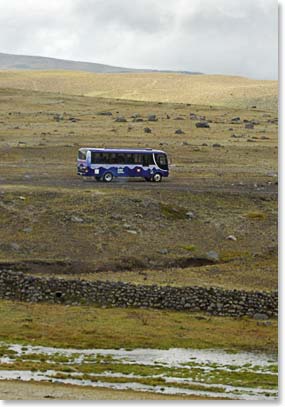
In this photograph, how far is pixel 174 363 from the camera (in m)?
28.6

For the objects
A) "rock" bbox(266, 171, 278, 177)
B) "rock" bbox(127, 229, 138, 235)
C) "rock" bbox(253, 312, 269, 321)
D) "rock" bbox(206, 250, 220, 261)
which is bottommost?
"rock" bbox(253, 312, 269, 321)

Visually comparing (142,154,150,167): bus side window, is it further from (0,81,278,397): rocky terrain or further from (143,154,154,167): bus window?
(0,81,278,397): rocky terrain

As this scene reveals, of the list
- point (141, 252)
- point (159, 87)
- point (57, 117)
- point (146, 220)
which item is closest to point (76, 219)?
point (146, 220)

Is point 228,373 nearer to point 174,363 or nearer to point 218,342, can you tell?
point 174,363

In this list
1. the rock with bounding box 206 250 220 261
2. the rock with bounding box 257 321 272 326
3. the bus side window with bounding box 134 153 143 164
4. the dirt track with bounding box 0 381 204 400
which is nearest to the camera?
the dirt track with bounding box 0 381 204 400

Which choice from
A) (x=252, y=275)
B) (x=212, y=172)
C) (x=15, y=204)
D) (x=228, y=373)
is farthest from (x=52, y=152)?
(x=228, y=373)

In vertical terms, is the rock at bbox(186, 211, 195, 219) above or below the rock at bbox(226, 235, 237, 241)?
above

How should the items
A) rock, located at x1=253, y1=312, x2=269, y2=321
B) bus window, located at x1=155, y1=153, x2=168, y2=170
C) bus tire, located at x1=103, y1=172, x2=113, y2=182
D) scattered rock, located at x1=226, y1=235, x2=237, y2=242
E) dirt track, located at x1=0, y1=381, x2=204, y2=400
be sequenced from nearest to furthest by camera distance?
1. dirt track, located at x1=0, y1=381, x2=204, y2=400
2. rock, located at x1=253, y1=312, x2=269, y2=321
3. scattered rock, located at x1=226, y1=235, x2=237, y2=242
4. bus tire, located at x1=103, y1=172, x2=113, y2=182
5. bus window, located at x1=155, y1=153, x2=168, y2=170

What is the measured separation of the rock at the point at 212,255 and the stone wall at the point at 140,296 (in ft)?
19.6

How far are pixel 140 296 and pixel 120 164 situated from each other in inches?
733

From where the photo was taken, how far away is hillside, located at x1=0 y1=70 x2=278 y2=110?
142m

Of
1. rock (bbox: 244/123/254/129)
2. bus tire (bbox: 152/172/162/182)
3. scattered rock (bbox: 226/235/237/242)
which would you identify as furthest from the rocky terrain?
rock (bbox: 244/123/254/129)

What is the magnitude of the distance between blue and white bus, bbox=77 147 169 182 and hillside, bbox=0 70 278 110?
255 feet

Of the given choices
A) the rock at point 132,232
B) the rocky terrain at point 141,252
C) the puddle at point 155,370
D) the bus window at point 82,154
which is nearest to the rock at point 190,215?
the rocky terrain at point 141,252
